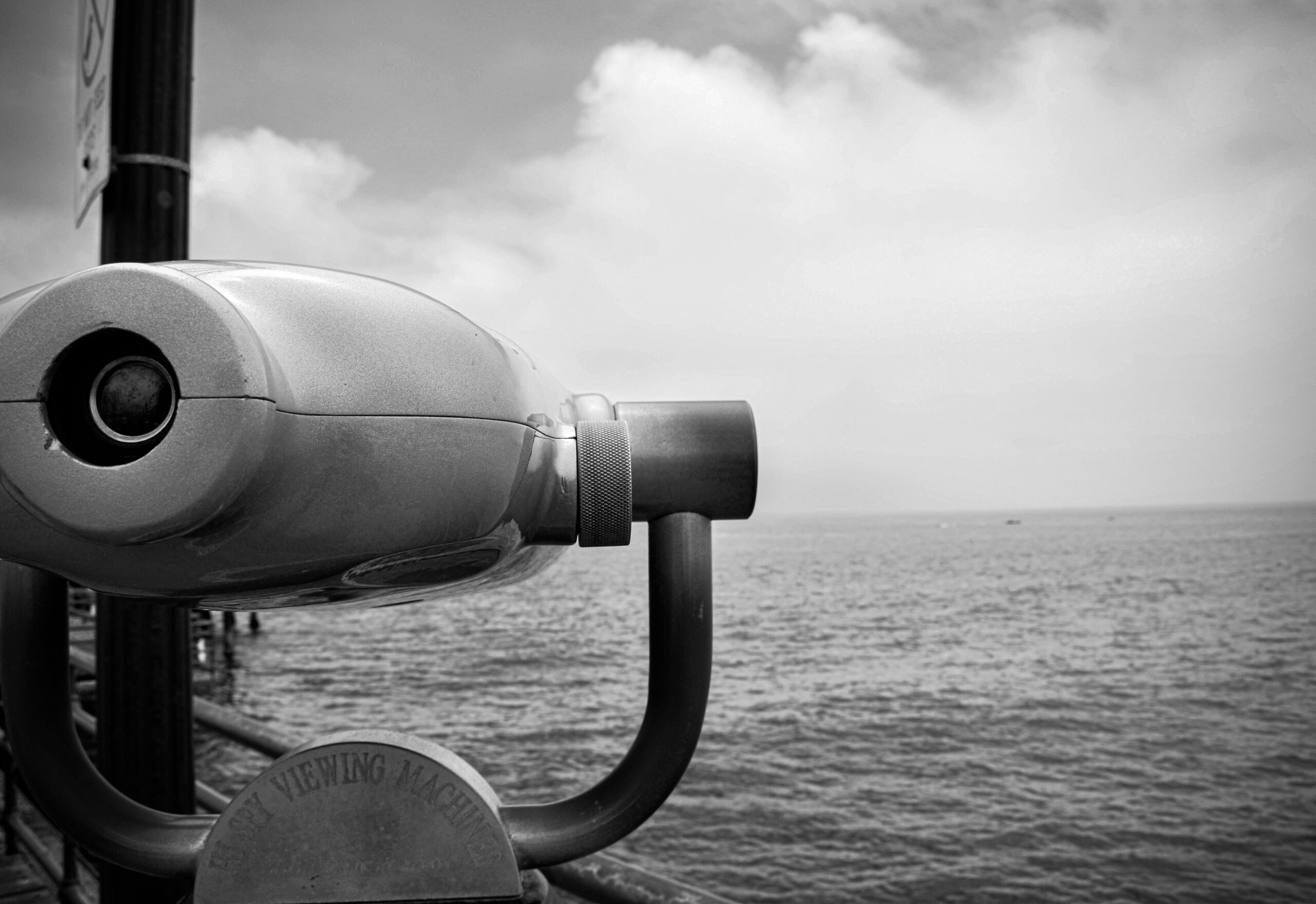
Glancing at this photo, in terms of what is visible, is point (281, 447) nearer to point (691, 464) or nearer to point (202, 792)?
point (691, 464)

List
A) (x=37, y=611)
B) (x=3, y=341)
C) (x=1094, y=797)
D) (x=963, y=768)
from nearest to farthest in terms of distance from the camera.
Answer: (x=3, y=341), (x=37, y=611), (x=1094, y=797), (x=963, y=768)

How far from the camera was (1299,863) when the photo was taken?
47.1 feet

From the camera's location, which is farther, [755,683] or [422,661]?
[422,661]

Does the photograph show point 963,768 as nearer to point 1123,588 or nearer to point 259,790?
point 259,790

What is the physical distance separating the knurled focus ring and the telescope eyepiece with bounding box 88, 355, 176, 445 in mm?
419

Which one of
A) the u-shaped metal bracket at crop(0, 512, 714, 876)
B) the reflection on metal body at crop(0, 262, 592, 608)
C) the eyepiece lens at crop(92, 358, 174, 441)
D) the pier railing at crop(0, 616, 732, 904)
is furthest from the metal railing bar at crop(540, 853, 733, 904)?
the eyepiece lens at crop(92, 358, 174, 441)

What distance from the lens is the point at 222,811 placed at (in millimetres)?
1249

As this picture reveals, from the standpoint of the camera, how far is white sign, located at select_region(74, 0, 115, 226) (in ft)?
5.52

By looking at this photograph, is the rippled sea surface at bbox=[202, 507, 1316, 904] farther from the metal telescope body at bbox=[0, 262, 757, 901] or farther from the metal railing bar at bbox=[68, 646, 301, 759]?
the metal telescope body at bbox=[0, 262, 757, 901]

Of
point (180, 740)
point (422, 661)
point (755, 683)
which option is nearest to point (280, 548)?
point (180, 740)

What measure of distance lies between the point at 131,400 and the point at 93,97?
1403 mm

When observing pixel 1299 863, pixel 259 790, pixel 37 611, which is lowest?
pixel 1299 863

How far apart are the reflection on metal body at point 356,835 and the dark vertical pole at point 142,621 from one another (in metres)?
0.90

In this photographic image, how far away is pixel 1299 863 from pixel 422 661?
74.8ft
